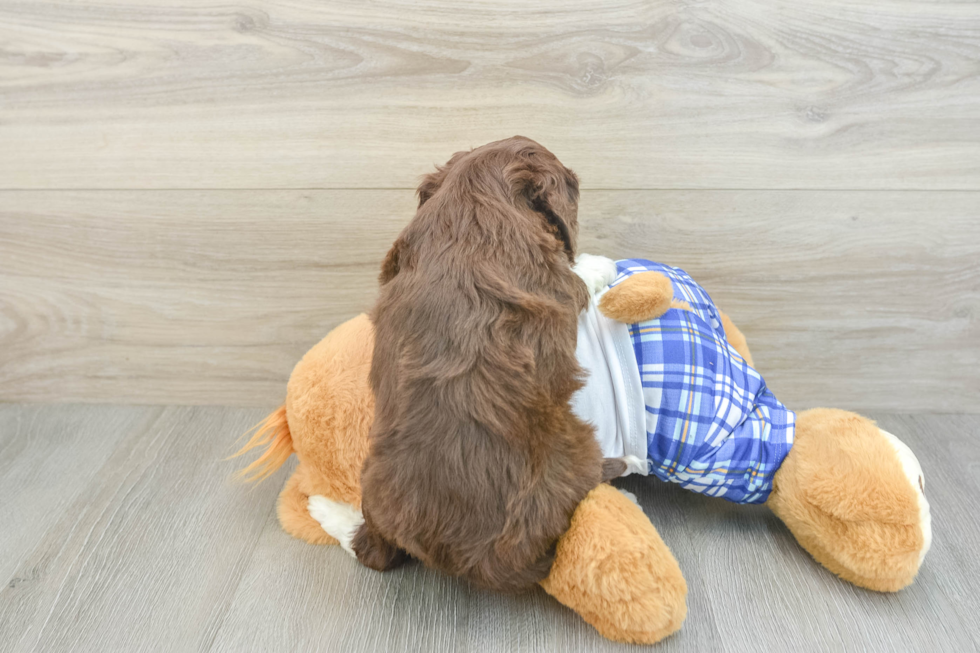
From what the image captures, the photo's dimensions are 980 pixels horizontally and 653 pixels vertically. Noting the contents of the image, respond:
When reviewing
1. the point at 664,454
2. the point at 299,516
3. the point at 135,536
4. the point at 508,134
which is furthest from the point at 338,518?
the point at 508,134

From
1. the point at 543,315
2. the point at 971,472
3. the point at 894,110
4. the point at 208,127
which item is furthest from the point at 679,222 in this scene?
the point at 208,127

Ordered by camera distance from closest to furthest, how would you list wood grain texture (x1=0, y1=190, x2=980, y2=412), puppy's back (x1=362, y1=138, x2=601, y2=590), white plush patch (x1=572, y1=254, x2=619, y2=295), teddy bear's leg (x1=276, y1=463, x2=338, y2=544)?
puppy's back (x1=362, y1=138, x2=601, y2=590) < white plush patch (x1=572, y1=254, x2=619, y2=295) < teddy bear's leg (x1=276, y1=463, x2=338, y2=544) < wood grain texture (x1=0, y1=190, x2=980, y2=412)

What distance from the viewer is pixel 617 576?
2.02 ft

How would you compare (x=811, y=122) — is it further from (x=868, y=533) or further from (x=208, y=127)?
(x=208, y=127)

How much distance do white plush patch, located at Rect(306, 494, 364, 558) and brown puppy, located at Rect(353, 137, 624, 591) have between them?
14cm

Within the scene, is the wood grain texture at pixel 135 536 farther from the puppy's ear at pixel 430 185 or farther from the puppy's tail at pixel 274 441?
the puppy's ear at pixel 430 185

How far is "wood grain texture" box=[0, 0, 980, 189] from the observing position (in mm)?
857

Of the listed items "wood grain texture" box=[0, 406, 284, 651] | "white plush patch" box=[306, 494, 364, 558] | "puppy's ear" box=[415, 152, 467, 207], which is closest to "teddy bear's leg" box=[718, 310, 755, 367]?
"puppy's ear" box=[415, 152, 467, 207]

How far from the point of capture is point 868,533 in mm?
670

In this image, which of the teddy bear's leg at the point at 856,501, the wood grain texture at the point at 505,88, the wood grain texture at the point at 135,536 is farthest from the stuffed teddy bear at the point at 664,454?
the wood grain texture at the point at 505,88

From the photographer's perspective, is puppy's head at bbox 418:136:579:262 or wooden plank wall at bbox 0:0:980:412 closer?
puppy's head at bbox 418:136:579:262

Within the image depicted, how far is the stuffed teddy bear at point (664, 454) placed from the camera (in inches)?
24.9

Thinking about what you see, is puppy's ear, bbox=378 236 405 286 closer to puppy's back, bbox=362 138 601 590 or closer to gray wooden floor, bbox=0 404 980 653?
puppy's back, bbox=362 138 601 590

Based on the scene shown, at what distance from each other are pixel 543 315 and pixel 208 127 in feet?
2.12
